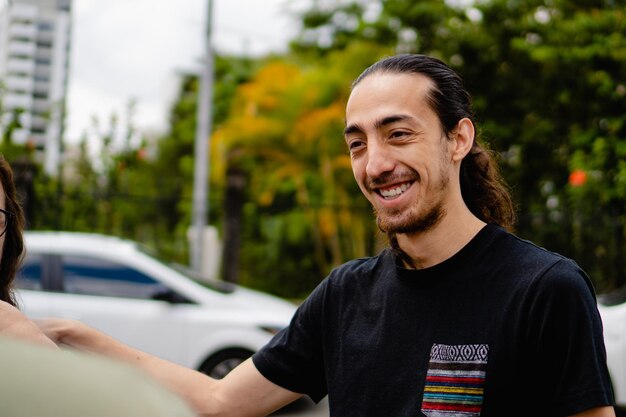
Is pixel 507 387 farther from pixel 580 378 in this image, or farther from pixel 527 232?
pixel 527 232

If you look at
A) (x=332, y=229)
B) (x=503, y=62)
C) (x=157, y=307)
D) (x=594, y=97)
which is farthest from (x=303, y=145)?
(x=157, y=307)

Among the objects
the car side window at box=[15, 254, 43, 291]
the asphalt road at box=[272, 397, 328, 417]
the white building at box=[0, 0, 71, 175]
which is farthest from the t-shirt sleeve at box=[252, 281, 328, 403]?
the white building at box=[0, 0, 71, 175]

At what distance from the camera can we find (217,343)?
6719mm

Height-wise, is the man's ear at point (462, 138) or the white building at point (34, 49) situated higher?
the white building at point (34, 49)

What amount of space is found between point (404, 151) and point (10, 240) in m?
1.16

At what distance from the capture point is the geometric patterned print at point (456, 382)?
57.8 inches

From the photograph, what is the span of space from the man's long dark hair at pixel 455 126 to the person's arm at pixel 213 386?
67 centimetres

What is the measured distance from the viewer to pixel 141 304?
6734 mm

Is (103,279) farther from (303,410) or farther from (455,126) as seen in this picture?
(455,126)

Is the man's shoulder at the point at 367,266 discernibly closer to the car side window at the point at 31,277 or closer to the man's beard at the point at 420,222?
the man's beard at the point at 420,222

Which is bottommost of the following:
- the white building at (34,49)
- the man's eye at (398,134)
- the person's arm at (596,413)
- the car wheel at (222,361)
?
→ the car wheel at (222,361)

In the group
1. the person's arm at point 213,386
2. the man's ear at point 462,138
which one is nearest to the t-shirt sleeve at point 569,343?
the man's ear at point 462,138

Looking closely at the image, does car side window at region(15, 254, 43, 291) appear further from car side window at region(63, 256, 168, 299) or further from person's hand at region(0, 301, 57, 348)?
person's hand at region(0, 301, 57, 348)

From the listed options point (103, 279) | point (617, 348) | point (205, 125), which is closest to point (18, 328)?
point (103, 279)
